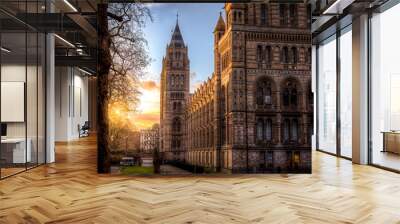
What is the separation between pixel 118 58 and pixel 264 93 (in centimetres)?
272

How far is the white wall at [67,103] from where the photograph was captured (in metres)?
16.4

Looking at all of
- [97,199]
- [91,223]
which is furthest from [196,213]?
[97,199]

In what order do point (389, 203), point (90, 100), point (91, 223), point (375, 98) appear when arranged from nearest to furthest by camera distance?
point (91, 223) < point (389, 203) < point (375, 98) < point (90, 100)

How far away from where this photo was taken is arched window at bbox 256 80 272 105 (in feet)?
22.3

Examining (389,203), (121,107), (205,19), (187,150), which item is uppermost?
(205,19)

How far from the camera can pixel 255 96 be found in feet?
22.4

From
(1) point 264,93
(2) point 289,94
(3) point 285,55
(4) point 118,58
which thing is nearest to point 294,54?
(3) point 285,55

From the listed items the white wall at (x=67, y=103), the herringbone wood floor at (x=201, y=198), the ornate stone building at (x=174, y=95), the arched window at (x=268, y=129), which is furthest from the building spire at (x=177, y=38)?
the white wall at (x=67, y=103)

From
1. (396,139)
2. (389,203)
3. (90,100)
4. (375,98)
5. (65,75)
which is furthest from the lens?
(90,100)

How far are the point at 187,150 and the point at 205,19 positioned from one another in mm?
2326

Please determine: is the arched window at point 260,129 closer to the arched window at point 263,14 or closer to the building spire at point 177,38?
the arched window at point 263,14

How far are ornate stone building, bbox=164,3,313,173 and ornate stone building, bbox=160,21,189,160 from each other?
13cm

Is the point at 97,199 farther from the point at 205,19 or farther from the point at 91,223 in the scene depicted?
the point at 205,19

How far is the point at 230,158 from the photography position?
6793 mm
